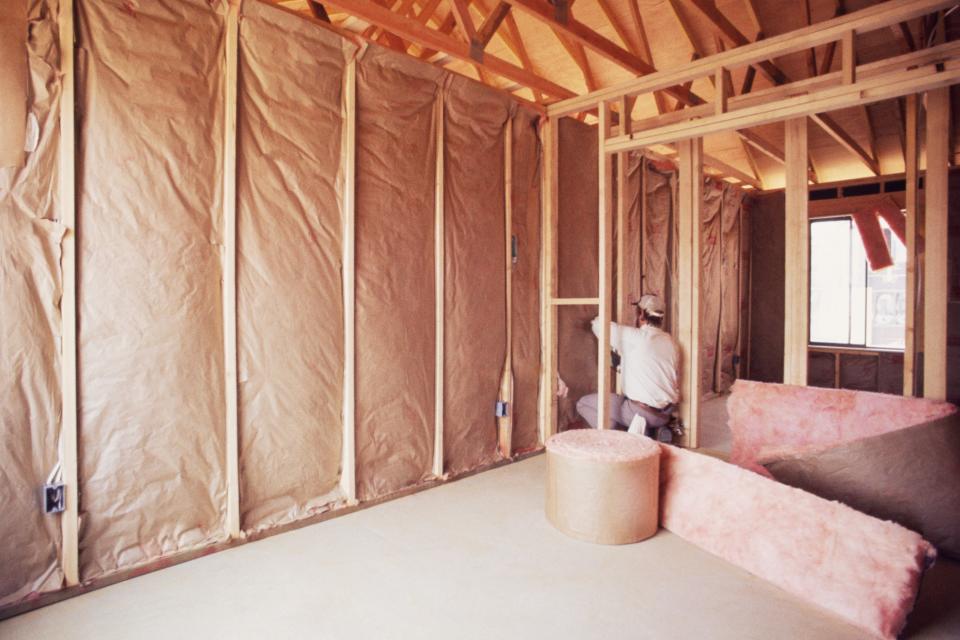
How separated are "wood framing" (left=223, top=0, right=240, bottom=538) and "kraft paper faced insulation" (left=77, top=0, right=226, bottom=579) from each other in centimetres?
4

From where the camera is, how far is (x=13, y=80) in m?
2.01

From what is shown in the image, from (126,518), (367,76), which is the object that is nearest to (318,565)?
(126,518)

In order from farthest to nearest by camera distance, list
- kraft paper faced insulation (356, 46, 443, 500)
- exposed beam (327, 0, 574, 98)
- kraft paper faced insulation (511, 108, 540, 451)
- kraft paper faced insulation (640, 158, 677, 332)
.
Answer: kraft paper faced insulation (640, 158, 677, 332) → kraft paper faced insulation (511, 108, 540, 451) → kraft paper faced insulation (356, 46, 443, 500) → exposed beam (327, 0, 574, 98)

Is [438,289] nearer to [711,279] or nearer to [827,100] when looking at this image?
[827,100]

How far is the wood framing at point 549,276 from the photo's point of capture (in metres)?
4.18

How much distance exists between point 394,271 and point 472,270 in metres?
0.67

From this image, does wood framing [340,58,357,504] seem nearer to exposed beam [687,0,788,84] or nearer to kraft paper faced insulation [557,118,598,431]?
kraft paper faced insulation [557,118,598,431]

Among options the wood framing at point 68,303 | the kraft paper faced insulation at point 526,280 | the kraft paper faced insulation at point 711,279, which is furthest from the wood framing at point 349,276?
the kraft paper faced insulation at point 711,279

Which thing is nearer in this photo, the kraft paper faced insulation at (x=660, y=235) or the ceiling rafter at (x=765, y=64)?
the ceiling rafter at (x=765, y=64)

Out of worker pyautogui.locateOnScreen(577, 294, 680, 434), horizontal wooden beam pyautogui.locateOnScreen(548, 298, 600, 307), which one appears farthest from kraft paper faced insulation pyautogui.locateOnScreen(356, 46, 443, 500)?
worker pyautogui.locateOnScreen(577, 294, 680, 434)

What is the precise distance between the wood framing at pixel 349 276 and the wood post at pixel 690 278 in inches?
104

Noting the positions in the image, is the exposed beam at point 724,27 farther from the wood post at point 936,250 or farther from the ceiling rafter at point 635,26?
the wood post at point 936,250

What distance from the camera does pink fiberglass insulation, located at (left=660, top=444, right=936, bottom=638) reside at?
1948mm

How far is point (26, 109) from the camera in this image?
204 cm
